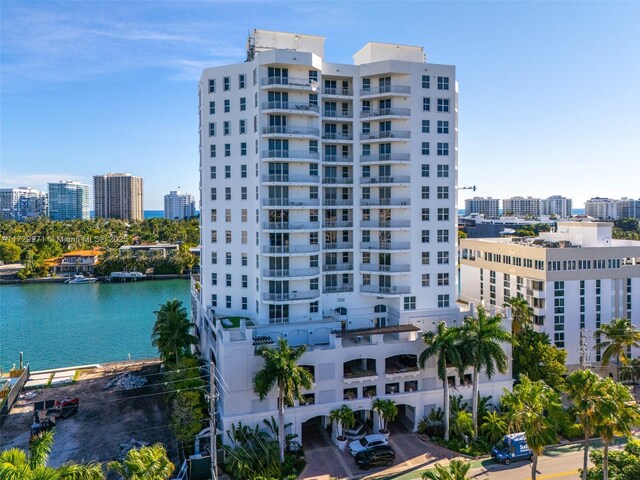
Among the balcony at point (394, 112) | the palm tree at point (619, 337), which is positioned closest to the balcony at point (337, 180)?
the balcony at point (394, 112)

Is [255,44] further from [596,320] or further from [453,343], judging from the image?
[596,320]

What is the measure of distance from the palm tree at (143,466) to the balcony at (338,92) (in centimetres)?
2979

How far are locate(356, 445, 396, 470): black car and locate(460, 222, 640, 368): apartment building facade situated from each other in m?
21.8

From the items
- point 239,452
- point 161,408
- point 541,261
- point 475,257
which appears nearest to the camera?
point 239,452

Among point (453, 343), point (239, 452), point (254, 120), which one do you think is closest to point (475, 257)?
point (453, 343)

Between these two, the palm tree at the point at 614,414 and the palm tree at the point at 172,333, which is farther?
the palm tree at the point at 172,333

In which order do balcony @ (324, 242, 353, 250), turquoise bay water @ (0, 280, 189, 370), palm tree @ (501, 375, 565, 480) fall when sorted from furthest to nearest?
turquoise bay water @ (0, 280, 189, 370)
balcony @ (324, 242, 353, 250)
palm tree @ (501, 375, 565, 480)

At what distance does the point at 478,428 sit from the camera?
31.8 m

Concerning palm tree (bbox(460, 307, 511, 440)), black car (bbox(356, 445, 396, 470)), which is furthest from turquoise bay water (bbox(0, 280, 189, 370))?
palm tree (bbox(460, 307, 511, 440))

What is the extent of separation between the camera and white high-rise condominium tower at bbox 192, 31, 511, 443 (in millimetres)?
36969

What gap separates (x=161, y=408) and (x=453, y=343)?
21582 millimetres

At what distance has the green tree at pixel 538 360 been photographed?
1415 inches

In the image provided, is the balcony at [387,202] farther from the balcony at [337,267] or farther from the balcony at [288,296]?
the balcony at [288,296]

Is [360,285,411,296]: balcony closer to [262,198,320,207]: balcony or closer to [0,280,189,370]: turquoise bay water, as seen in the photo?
[262,198,320,207]: balcony
